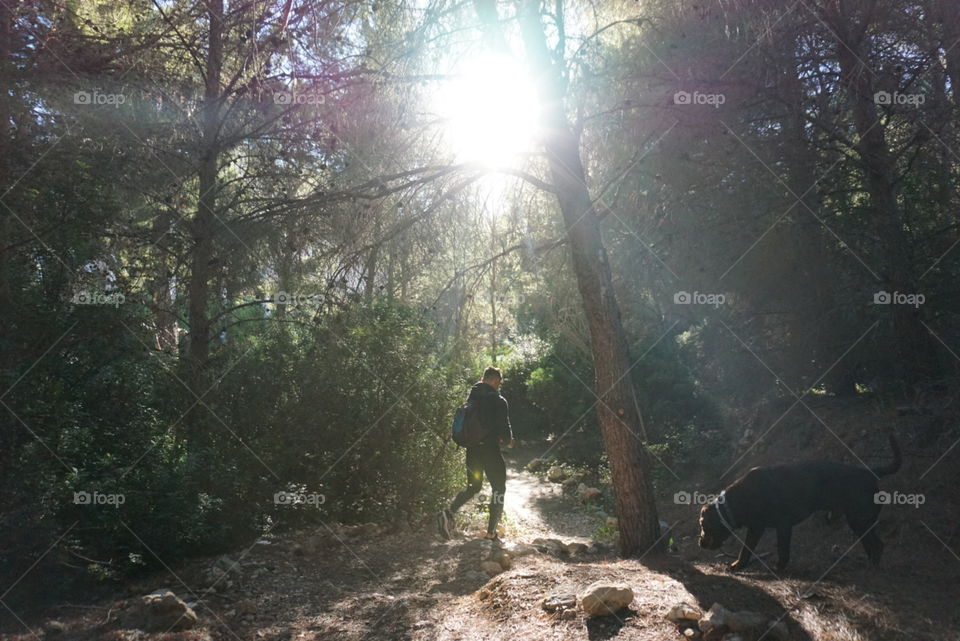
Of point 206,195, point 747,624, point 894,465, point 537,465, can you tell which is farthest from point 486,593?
point 537,465

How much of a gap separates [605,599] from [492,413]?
142 inches

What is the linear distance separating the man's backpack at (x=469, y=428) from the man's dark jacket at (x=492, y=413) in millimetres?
59

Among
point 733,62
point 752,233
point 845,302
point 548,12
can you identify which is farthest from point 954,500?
point 548,12

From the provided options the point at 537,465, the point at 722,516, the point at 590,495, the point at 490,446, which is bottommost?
the point at 590,495

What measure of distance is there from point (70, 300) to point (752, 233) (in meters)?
8.81

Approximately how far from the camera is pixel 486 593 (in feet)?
19.4

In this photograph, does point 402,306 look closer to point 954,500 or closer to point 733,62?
point 733,62

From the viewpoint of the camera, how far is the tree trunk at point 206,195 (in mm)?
8133

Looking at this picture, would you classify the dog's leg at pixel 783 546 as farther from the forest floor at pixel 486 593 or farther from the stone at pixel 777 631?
the stone at pixel 777 631

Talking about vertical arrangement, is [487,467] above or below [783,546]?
above

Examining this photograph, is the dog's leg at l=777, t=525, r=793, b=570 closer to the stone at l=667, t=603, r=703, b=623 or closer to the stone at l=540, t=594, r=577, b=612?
the stone at l=667, t=603, r=703, b=623

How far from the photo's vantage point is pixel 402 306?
9.83 m

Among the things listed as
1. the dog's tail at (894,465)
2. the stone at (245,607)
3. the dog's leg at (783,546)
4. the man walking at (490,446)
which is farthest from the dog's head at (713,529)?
the stone at (245,607)

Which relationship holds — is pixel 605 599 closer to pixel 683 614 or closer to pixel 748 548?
pixel 683 614
